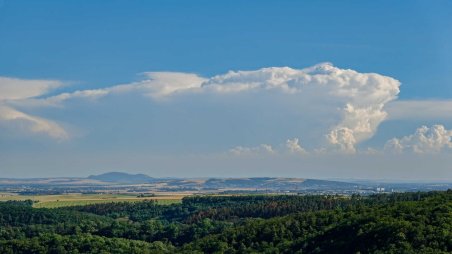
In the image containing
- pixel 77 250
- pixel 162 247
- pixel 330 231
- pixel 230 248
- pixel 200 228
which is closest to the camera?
pixel 330 231

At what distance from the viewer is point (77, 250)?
15675cm

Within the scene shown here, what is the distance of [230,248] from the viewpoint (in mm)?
130625

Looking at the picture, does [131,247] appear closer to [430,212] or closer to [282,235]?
[282,235]

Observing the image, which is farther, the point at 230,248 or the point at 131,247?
the point at 131,247

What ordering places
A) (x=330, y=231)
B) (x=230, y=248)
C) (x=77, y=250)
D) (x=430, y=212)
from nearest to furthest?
(x=430, y=212) → (x=330, y=231) → (x=230, y=248) → (x=77, y=250)

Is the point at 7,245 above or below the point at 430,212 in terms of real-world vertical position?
below

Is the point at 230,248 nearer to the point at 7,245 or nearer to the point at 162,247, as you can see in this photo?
the point at 162,247

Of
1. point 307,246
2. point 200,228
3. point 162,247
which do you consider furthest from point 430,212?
point 200,228

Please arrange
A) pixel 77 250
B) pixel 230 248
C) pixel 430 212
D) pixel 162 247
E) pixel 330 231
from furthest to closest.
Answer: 1. pixel 162 247
2. pixel 77 250
3. pixel 230 248
4. pixel 330 231
5. pixel 430 212

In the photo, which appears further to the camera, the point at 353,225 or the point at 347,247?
the point at 353,225

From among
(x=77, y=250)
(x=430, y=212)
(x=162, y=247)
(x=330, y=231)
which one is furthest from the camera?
(x=162, y=247)

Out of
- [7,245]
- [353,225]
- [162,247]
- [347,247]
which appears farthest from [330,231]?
[7,245]

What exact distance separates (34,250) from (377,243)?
9632 centimetres

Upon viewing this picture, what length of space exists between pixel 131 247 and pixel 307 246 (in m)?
62.1
